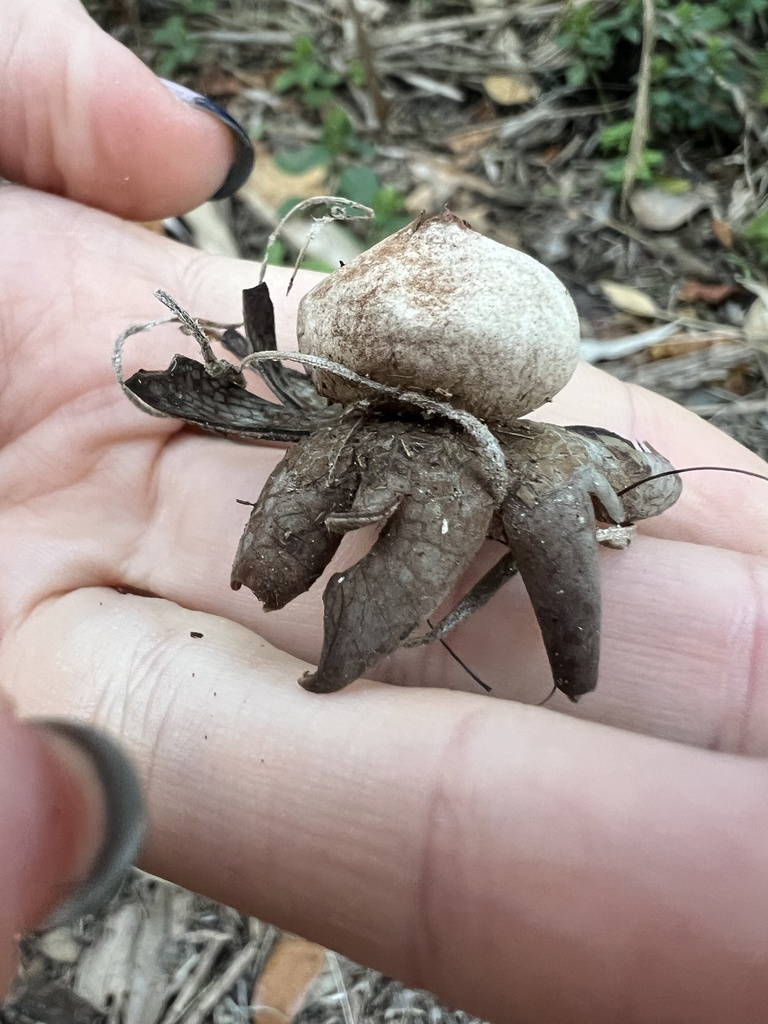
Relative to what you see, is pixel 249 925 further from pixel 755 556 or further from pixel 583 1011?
pixel 755 556

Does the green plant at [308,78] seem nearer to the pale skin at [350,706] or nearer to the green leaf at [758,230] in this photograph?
the pale skin at [350,706]

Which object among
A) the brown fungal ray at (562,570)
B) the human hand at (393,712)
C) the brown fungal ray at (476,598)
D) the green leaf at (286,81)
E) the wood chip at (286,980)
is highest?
the green leaf at (286,81)

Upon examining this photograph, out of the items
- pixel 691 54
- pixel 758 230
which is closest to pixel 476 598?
pixel 758 230

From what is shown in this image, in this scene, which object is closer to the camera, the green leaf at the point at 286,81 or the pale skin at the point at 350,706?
the pale skin at the point at 350,706

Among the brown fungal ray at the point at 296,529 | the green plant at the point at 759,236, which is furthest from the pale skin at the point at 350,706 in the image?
the green plant at the point at 759,236

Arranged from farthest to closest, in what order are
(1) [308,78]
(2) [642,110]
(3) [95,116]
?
(1) [308,78] < (2) [642,110] < (3) [95,116]

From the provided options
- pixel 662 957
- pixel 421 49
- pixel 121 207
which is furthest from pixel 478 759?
pixel 421 49

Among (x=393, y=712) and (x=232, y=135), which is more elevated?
(x=232, y=135)

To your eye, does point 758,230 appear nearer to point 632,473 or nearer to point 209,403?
point 632,473
